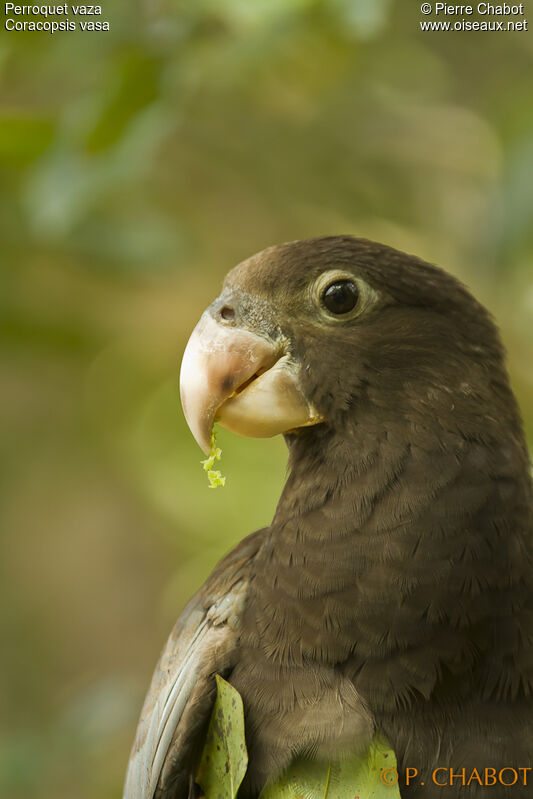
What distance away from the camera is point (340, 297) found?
1478 mm

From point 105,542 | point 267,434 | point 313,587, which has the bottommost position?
point 105,542

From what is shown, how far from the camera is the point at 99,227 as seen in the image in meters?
2.41

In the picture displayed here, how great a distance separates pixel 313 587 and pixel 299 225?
5.23ft

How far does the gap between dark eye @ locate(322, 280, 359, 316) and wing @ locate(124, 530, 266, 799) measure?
1.42 feet

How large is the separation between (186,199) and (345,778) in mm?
1961

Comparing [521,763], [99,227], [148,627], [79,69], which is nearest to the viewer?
[521,763]

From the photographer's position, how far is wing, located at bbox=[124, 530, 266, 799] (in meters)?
1.45

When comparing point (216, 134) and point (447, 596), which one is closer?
point (447, 596)

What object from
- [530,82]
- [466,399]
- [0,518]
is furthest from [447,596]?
[0,518]

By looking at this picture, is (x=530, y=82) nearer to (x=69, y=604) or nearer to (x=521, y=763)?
(x=521, y=763)

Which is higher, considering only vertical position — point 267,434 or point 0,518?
point 267,434

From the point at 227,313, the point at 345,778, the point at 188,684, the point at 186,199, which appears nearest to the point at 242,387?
the point at 227,313

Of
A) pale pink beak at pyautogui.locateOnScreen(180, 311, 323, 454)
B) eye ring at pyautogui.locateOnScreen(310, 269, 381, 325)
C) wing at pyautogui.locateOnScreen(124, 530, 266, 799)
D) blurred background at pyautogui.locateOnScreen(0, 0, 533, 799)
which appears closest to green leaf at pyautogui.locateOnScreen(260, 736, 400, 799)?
wing at pyautogui.locateOnScreen(124, 530, 266, 799)

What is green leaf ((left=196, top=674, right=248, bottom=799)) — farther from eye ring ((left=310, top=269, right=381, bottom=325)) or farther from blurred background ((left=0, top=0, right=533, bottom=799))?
blurred background ((left=0, top=0, right=533, bottom=799))
